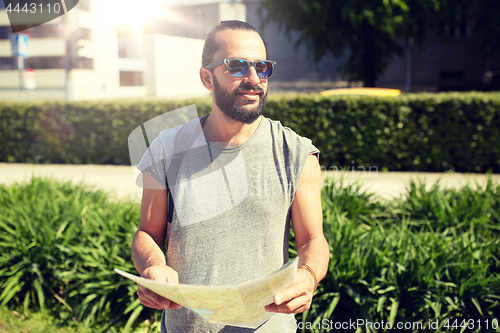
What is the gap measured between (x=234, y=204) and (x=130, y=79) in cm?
4867

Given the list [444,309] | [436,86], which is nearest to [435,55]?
[436,86]

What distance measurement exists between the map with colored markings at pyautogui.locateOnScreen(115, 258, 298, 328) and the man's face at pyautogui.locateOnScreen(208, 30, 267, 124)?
23.8 inches

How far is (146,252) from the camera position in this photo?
158 cm

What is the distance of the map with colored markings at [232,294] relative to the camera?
110cm

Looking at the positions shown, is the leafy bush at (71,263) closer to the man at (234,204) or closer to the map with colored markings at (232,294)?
the man at (234,204)

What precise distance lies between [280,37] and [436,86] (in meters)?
13.8

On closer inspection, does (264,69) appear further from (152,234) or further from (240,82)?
(152,234)

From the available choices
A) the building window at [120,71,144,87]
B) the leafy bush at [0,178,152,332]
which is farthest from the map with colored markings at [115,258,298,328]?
the building window at [120,71,144,87]

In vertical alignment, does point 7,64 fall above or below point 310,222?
above

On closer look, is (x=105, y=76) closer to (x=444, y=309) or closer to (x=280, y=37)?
(x=280, y=37)

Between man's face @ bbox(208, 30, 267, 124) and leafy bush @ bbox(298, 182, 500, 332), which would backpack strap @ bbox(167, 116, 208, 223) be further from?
leafy bush @ bbox(298, 182, 500, 332)

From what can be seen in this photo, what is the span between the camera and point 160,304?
54.1 inches

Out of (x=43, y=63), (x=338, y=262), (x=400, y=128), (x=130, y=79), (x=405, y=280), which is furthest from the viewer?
(x=130, y=79)

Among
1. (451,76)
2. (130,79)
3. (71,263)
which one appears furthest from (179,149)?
(130,79)
